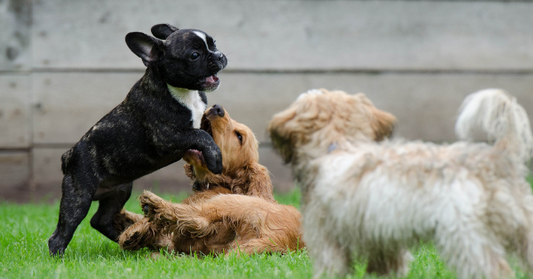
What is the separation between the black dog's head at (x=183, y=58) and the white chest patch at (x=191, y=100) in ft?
0.23

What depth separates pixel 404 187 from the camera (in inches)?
98.7

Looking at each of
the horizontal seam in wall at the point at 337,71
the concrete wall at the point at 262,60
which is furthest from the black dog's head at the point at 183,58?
the horizontal seam in wall at the point at 337,71

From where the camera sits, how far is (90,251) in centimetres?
459

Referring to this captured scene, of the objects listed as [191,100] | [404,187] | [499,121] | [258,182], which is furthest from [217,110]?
[499,121]

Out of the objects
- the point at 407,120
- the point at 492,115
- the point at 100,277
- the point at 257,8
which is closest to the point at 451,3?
the point at 407,120

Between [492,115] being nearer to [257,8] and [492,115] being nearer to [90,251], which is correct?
[90,251]

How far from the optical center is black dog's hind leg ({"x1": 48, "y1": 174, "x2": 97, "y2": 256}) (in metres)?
4.16

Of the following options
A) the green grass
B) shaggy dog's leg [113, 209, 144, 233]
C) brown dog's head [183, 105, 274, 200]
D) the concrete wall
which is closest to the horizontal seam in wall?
the concrete wall

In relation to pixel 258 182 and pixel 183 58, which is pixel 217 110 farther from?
pixel 258 182

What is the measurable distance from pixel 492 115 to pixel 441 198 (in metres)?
0.52

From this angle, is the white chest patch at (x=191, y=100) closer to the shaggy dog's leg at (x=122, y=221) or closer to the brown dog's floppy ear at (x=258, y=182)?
the brown dog's floppy ear at (x=258, y=182)

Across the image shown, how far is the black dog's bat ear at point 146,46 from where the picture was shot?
4227 mm

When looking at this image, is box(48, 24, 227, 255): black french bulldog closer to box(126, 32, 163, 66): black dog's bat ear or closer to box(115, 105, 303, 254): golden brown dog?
box(126, 32, 163, 66): black dog's bat ear

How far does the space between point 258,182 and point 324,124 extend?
1.81 metres
